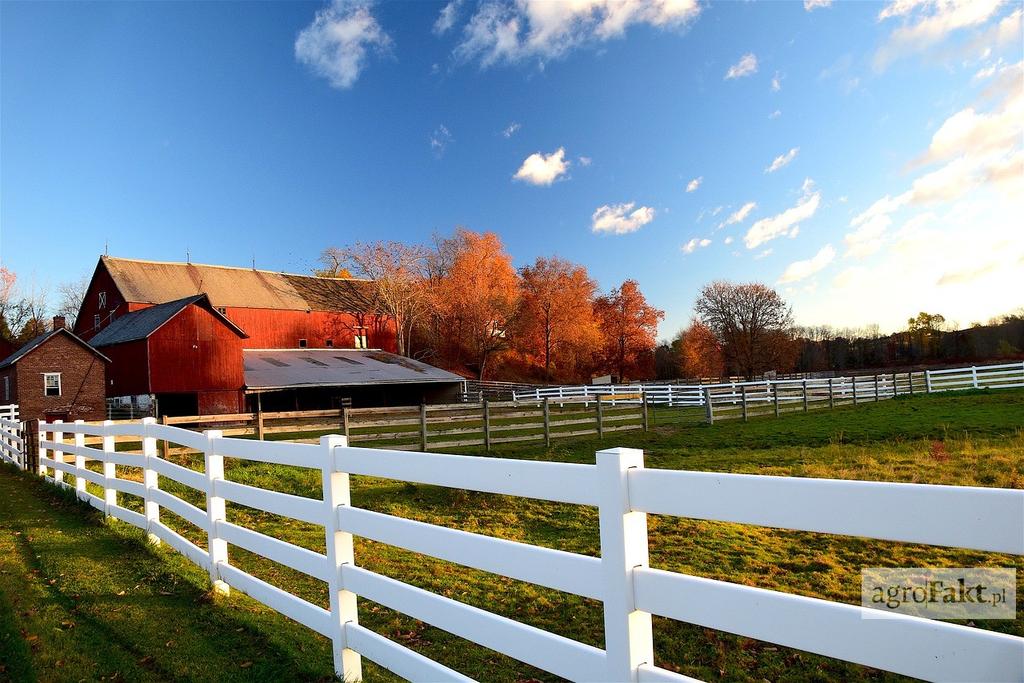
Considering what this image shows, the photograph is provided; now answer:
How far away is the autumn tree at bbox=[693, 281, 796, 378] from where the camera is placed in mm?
56125

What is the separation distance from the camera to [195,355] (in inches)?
1226

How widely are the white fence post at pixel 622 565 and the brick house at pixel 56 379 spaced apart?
30.1 meters

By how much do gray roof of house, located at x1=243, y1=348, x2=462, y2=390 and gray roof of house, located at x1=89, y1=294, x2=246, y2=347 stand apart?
9.94 feet

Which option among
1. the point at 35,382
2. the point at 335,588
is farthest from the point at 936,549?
the point at 35,382

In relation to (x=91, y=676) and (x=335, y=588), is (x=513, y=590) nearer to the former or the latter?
(x=335, y=588)

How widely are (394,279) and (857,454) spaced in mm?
42971

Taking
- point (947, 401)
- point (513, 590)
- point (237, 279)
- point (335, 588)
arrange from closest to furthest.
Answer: point (335, 588) < point (513, 590) < point (947, 401) < point (237, 279)

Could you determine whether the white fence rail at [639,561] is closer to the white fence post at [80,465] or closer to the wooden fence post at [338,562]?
the wooden fence post at [338,562]

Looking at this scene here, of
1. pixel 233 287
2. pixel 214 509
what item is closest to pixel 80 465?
pixel 214 509

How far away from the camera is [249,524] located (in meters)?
8.43

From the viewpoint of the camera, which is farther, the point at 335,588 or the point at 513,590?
the point at 513,590

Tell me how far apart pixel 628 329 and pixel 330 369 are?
112 ft

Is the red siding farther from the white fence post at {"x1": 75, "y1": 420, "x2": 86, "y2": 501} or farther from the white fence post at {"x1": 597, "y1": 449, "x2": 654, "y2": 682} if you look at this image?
the white fence post at {"x1": 597, "y1": 449, "x2": 654, "y2": 682}

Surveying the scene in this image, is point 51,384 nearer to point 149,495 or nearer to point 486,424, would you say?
point 486,424
